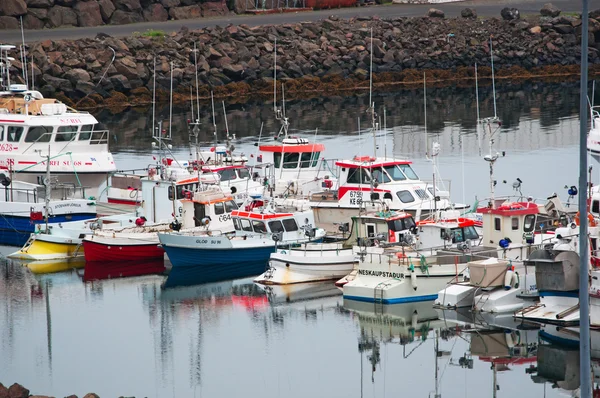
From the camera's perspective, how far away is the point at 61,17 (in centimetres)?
6862

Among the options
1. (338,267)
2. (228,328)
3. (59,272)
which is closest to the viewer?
(228,328)

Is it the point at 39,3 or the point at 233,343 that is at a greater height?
the point at 39,3

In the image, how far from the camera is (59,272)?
3109 centimetres

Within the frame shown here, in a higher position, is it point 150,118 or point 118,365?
point 150,118

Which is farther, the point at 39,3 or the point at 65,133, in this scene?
the point at 39,3

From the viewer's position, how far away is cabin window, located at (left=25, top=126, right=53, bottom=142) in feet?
117

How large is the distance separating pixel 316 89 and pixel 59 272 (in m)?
37.6

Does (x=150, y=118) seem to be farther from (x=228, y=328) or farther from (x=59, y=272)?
(x=228, y=328)

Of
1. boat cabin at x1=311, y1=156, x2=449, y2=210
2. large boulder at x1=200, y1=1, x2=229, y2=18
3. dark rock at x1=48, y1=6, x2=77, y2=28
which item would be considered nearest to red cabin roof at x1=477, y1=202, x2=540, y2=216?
boat cabin at x1=311, y1=156, x2=449, y2=210

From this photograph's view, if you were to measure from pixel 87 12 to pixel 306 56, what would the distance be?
12.2 m

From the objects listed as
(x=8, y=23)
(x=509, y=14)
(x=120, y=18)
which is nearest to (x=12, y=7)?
(x=8, y=23)

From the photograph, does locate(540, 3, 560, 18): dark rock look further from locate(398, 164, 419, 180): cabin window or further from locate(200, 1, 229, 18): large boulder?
locate(398, 164, 419, 180): cabin window

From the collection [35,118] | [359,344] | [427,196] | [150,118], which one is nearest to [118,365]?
[359,344]

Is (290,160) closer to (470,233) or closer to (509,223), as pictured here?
(470,233)
